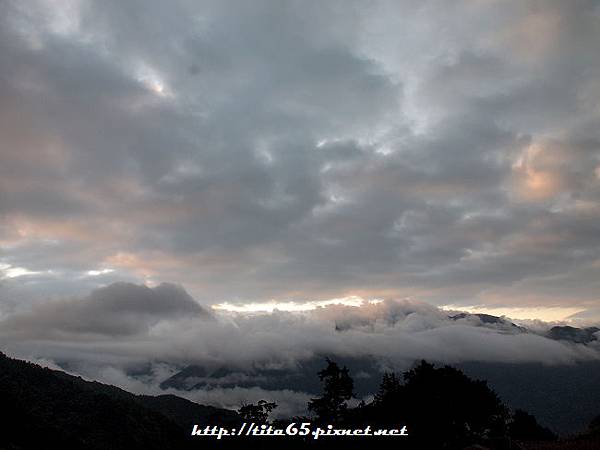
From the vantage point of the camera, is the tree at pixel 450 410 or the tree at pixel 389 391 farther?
the tree at pixel 389 391

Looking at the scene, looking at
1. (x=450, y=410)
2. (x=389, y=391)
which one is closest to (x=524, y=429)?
(x=389, y=391)

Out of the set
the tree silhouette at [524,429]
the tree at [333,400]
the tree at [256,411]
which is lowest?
the tree silhouette at [524,429]

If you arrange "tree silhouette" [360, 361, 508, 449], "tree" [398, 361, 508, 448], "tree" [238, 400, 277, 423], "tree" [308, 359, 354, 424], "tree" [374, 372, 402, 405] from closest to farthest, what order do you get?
"tree silhouette" [360, 361, 508, 449] < "tree" [398, 361, 508, 448] < "tree" [374, 372, 402, 405] < "tree" [308, 359, 354, 424] < "tree" [238, 400, 277, 423]

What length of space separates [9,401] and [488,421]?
18442 centimetres

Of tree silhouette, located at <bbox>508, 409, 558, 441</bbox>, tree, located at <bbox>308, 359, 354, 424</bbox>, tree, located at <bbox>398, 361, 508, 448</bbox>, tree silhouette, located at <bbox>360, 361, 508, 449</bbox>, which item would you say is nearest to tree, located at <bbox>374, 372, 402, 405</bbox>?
tree silhouette, located at <bbox>360, 361, 508, 449</bbox>

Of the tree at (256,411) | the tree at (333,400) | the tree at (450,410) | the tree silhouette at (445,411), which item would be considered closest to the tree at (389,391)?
the tree silhouette at (445,411)

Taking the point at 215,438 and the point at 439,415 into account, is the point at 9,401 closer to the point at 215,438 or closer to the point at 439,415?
the point at 215,438

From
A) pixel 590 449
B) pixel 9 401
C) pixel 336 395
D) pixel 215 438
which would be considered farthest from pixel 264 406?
pixel 9 401

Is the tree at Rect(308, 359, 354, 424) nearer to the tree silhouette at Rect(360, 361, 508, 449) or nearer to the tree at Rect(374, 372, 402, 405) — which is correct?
the tree at Rect(374, 372, 402, 405)

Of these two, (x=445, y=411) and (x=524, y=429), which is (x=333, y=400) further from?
(x=524, y=429)

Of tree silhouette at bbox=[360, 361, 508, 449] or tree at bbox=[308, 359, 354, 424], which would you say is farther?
tree at bbox=[308, 359, 354, 424]

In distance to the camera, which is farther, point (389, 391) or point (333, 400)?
point (333, 400)

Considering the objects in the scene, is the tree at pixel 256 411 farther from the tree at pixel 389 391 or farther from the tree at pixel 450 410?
the tree at pixel 450 410

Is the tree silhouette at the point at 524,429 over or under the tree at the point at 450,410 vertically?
under
